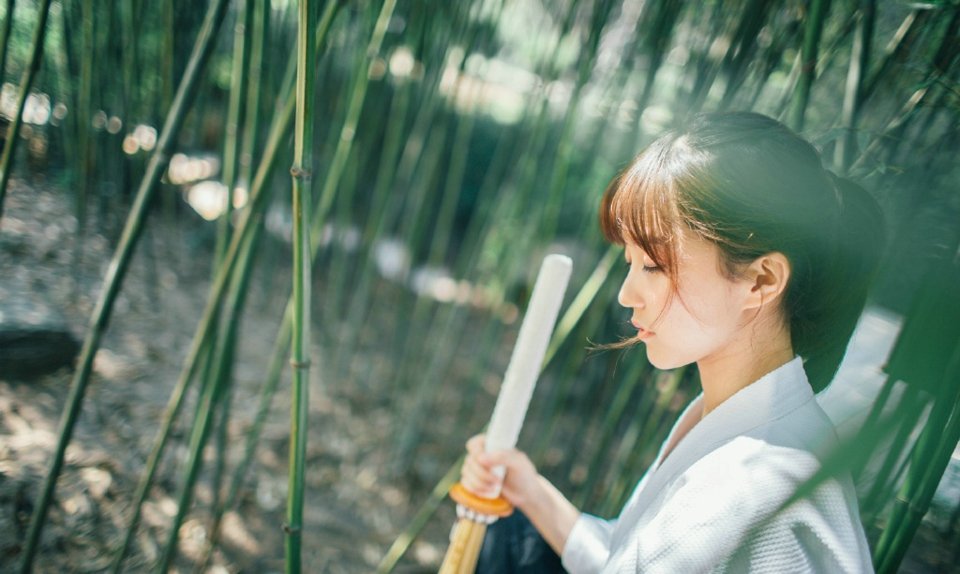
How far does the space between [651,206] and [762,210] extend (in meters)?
0.10

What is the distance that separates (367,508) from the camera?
1667mm

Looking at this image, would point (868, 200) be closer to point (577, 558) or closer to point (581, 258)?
point (577, 558)

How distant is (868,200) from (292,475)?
640 mm

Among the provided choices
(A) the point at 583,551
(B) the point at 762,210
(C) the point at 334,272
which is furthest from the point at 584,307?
(C) the point at 334,272

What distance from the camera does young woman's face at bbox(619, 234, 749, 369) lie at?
2.06ft

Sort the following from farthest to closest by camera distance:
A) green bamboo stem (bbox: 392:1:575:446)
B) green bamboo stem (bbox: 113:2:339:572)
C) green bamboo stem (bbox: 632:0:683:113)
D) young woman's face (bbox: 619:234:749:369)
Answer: green bamboo stem (bbox: 392:1:575:446), green bamboo stem (bbox: 632:0:683:113), green bamboo stem (bbox: 113:2:339:572), young woman's face (bbox: 619:234:749:369)

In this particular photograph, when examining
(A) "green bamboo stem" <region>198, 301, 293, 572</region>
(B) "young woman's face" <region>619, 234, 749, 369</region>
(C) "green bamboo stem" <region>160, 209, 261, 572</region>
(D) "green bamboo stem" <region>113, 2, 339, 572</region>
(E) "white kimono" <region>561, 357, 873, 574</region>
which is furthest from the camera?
(A) "green bamboo stem" <region>198, 301, 293, 572</region>

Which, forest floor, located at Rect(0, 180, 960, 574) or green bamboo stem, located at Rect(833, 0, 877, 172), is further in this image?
forest floor, located at Rect(0, 180, 960, 574)

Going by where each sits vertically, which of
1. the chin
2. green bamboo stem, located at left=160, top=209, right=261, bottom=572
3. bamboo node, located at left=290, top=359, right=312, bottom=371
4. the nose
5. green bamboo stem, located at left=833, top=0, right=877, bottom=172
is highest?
green bamboo stem, located at left=833, top=0, right=877, bottom=172

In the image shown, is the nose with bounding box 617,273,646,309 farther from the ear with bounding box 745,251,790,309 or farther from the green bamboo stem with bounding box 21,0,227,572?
the green bamboo stem with bounding box 21,0,227,572

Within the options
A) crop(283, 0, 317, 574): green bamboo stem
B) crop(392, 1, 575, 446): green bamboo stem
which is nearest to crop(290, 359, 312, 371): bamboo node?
crop(283, 0, 317, 574): green bamboo stem

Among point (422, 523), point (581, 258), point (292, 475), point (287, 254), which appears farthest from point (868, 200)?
point (287, 254)

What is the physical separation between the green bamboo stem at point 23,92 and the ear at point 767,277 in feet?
2.79

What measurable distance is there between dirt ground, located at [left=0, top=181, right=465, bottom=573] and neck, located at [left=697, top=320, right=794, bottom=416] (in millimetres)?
951
